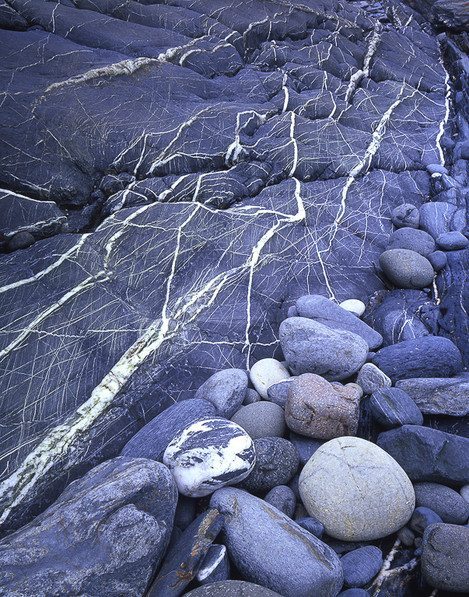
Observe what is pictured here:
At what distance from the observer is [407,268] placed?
443cm

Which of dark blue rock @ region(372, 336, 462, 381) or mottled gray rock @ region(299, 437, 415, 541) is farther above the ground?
mottled gray rock @ region(299, 437, 415, 541)

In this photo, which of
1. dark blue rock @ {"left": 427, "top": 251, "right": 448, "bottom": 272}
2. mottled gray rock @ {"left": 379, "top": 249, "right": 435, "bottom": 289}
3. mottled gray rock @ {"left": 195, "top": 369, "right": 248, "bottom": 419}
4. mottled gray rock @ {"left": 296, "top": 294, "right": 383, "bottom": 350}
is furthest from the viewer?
dark blue rock @ {"left": 427, "top": 251, "right": 448, "bottom": 272}

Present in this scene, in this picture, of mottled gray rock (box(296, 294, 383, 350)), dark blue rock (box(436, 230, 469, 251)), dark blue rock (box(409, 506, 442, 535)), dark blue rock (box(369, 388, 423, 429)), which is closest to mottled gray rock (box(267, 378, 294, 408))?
dark blue rock (box(369, 388, 423, 429))

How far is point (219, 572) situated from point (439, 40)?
374 inches

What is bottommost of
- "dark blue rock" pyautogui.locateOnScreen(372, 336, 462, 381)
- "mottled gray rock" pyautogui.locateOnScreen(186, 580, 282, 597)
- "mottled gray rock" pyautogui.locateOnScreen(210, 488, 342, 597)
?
"dark blue rock" pyautogui.locateOnScreen(372, 336, 462, 381)

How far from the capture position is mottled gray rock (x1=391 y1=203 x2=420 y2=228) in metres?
5.08

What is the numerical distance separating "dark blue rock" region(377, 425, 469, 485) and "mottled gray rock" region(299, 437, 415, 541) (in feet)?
0.37

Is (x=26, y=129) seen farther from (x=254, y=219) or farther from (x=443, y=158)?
(x=443, y=158)

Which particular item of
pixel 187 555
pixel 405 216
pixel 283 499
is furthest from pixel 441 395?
pixel 405 216

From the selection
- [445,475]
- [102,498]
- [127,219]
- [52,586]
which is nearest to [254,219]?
[127,219]

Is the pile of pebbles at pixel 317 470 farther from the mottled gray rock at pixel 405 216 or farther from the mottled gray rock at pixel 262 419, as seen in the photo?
the mottled gray rock at pixel 405 216

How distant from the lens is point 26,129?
4562 mm

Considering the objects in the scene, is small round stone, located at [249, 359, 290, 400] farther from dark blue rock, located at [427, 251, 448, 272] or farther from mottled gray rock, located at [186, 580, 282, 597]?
dark blue rock, located at [427, 251, 448, 272]

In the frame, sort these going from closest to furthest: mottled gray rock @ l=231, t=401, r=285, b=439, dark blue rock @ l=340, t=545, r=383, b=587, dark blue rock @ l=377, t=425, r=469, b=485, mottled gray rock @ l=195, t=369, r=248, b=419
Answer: dark blue rock @ l=340, t=545, r=383, b=587
dark blue rock @ l=377, t=425, r=469, b=485
mottled gray rock @ l=231, t=401, r=285, b=439
mottled gray rock @ l=195, t=369, r=248, b=419
